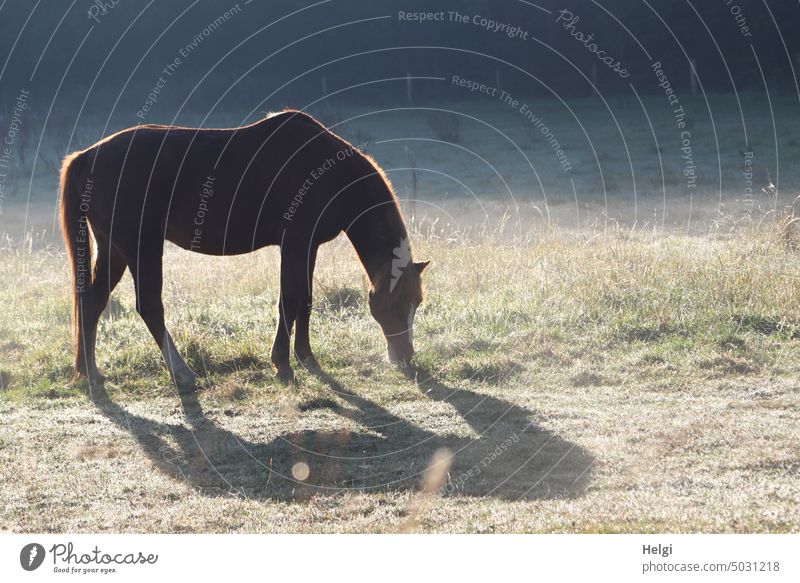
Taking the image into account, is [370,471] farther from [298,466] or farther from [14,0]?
[14,0]

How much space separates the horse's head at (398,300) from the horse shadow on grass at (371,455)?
754 mm

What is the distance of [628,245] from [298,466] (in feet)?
24.1

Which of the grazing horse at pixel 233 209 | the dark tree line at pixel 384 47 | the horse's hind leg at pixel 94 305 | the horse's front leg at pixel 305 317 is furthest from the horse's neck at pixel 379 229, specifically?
the dark tree line at pixel 384 47

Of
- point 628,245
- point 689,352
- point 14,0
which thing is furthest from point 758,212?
point 14,0

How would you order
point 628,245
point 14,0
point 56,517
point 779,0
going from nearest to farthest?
point 56,517 < point 628,245 < point 779,0 < point 14,0

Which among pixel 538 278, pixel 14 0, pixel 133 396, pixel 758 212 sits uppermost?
pixel 14 0

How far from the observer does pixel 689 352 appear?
8.42 meters

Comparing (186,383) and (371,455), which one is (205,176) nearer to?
(186,383)

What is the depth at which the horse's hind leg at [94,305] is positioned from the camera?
828 centimetres

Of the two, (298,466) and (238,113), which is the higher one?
(238,113)

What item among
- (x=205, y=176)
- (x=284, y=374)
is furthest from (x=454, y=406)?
(x=205, y=176)

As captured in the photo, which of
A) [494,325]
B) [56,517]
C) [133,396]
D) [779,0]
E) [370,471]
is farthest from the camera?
[779,0]

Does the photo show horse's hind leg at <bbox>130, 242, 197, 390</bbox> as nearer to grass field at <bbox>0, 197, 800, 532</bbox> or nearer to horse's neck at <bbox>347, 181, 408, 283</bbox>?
grass field at <bbox>0, 197, 800, 532</bbox>

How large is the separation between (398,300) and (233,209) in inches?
67.5
